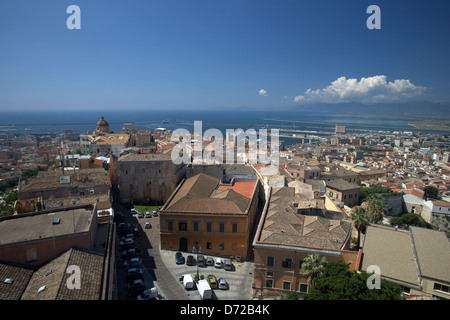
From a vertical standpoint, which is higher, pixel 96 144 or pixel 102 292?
pixel 96 144

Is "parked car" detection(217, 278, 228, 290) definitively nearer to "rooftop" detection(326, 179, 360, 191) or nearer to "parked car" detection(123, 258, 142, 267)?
"parked car" detection(123, 258, 142, 267)

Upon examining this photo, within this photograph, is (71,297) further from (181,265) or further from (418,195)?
(418,195)

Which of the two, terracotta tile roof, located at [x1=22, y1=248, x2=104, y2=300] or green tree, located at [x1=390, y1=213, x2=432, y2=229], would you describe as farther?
green tree, located at [x1=390, y1=213, x2=432, y2=229]

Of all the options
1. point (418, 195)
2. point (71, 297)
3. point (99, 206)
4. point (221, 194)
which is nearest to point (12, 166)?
point (99, 206)

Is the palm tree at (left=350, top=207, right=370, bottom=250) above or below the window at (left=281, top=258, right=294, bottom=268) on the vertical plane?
above

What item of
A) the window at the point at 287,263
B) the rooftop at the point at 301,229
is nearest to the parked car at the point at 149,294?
the rooftop at the point at 301,229

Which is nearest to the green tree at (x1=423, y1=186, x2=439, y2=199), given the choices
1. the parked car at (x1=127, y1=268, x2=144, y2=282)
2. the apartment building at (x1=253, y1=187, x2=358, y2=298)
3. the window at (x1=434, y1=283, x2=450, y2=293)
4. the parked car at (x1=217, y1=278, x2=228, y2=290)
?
the apartment building at (x1=253, y1=187, x2=358, y2=298)
